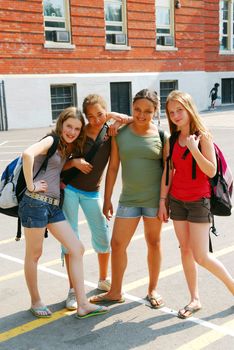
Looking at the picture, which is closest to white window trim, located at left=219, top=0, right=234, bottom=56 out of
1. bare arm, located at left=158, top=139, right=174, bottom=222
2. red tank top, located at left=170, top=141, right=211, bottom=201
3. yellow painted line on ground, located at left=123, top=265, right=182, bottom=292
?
yellow painted line on ground, located at left=123, top=265, right=182, bottom=292

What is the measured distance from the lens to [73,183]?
4145 millimetres

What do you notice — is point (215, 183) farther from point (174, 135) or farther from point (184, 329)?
point (184, 329)

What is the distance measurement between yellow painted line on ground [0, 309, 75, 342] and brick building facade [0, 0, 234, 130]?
15937 millimetres

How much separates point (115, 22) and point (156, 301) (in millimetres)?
20012

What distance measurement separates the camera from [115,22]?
22.4m

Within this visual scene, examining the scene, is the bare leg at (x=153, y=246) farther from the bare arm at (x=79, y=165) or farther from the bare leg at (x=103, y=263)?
the bare arm at (x=79, y=165)

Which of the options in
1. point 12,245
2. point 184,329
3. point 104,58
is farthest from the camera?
point 104,58

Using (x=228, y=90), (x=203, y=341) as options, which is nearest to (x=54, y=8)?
(x=228, y=90)

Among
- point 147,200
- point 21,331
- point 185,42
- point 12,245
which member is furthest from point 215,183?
point 185,42

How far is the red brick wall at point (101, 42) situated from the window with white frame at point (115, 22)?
0.32m

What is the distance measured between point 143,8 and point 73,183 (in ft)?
67.7

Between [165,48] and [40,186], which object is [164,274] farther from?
[165,48]

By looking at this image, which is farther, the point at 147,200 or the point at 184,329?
the point at 147,200

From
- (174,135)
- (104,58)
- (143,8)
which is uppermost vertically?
(143,8)
